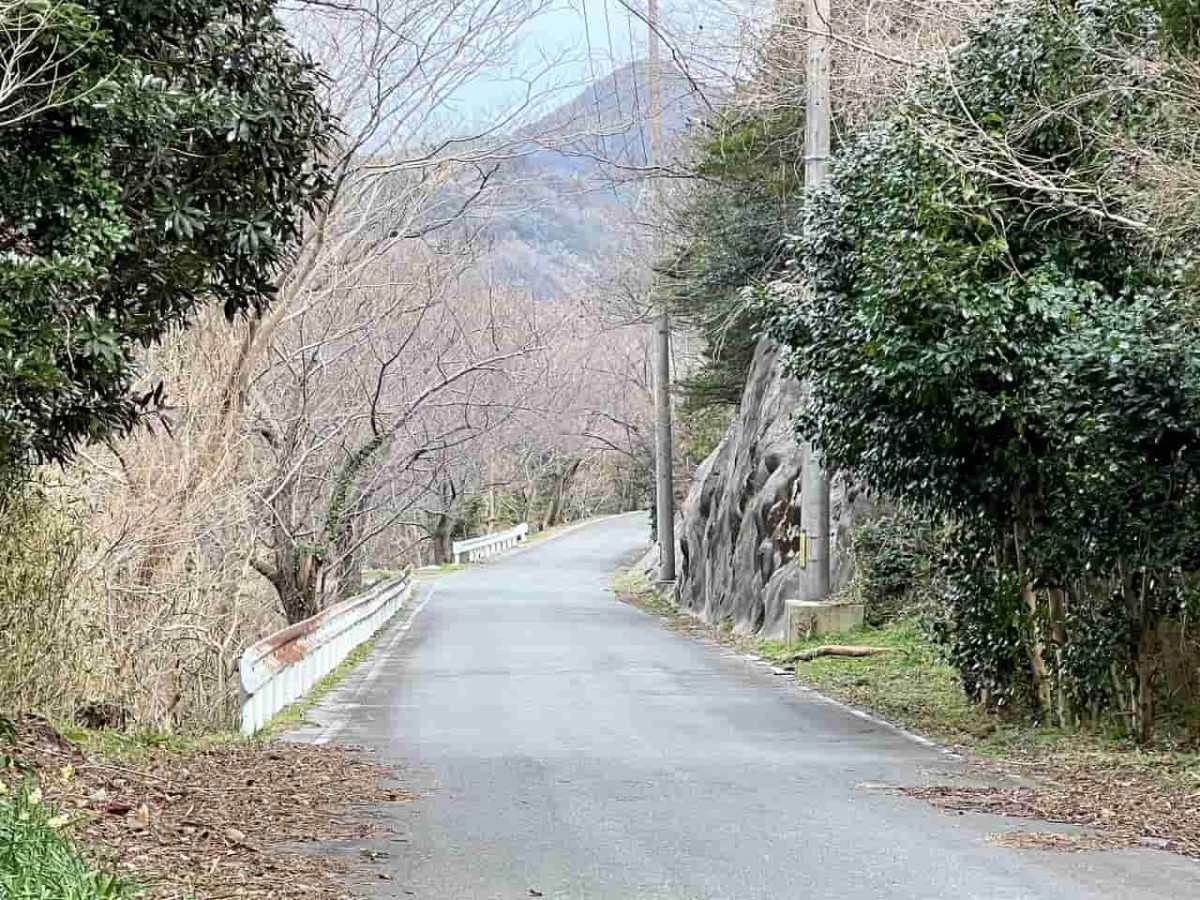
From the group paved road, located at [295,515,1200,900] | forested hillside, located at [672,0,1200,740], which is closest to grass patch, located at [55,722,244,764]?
paved road, located at [295,515,1200,900]

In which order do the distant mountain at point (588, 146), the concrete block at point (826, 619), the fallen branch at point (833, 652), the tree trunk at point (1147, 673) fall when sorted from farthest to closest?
the concrete block at point (826, 619)
the fallen branch at point (833, 652)
the distant mountain at point (588, 146)
the tree trunk at point (1147, 673)

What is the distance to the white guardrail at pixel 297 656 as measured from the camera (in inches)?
581

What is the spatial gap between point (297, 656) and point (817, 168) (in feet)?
33.8

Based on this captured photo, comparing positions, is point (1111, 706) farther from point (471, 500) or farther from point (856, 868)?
point (471, 500)

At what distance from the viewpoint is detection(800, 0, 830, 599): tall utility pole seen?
22141 mm

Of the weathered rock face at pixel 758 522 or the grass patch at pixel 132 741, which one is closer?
the grass patch at pixel 132 741

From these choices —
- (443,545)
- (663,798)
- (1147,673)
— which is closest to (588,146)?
(1147,673)

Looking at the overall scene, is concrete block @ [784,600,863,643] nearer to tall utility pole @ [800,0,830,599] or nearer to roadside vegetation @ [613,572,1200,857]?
tall utility pole @ [800,0,830,599]

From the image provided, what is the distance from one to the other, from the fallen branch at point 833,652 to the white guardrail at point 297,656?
6.62m

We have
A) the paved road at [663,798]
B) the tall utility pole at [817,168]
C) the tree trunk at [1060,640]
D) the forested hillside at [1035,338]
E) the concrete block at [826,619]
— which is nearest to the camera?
the paved road at [663,798]

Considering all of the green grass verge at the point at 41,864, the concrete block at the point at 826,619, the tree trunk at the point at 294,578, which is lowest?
the concrete block at the point at 826,619

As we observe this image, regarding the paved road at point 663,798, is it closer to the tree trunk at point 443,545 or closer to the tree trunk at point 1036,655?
the tree trunk at point 1036,655

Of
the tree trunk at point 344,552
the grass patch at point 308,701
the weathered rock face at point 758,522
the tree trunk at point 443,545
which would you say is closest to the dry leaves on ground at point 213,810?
the grass patch at point 308,701

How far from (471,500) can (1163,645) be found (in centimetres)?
4717
